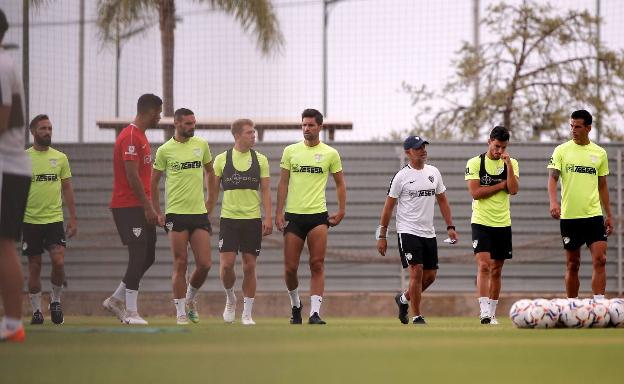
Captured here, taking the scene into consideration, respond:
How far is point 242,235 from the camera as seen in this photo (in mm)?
15078

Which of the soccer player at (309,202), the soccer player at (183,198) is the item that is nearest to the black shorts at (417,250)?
the soccer player at (309,202)

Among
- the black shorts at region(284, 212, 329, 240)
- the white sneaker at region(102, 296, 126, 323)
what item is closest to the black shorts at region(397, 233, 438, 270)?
the black shorts at region(284, 212, 329, 240)

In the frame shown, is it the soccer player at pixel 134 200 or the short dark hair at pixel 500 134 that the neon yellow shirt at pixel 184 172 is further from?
the short dark hair at pixel 500 134

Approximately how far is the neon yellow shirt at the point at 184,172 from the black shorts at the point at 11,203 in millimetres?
5172

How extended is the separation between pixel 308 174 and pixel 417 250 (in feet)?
4.67

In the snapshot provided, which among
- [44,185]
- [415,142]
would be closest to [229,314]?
[44,185]

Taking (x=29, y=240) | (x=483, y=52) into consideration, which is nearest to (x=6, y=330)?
(x=29, y=240)

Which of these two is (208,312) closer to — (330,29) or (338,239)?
(338,239)

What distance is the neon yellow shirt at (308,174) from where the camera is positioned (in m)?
14.8

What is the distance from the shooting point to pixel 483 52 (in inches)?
1227

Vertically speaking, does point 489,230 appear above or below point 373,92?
below

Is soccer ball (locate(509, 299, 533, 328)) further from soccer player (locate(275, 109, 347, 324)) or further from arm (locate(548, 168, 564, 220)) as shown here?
soccer player (locate(275, 109, 347, 324))

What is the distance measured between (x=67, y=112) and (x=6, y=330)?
10164 millimetres

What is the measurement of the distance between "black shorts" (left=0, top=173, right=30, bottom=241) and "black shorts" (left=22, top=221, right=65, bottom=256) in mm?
6429
